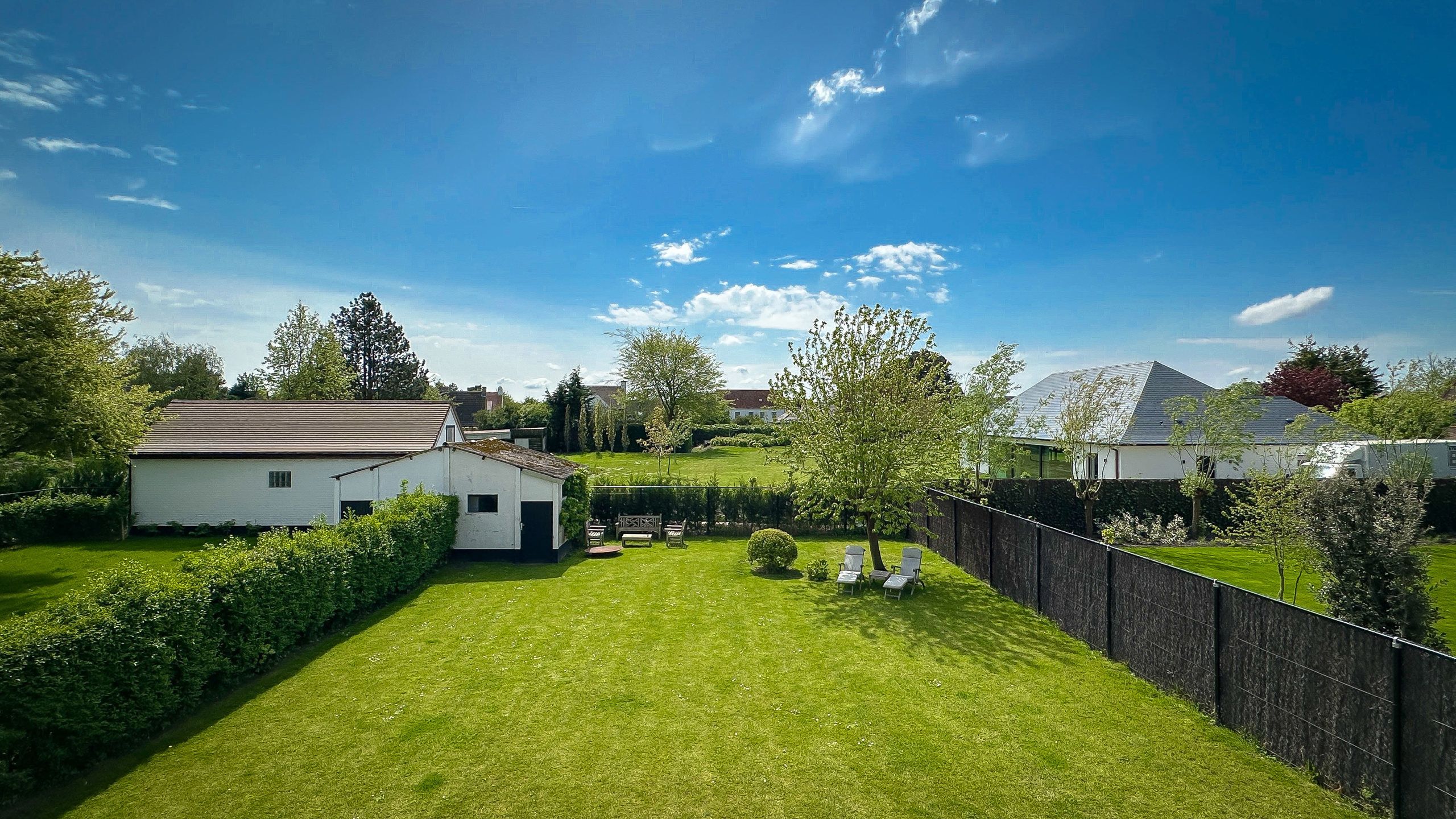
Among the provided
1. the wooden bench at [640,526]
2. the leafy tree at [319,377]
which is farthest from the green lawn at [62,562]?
the leafy tree at [319,377]

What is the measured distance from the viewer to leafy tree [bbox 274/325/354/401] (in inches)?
1756

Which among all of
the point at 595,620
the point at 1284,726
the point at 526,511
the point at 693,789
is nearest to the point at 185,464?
the point at 526,511

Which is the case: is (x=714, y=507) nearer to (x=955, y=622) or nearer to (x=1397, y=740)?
(x=955, y=622)

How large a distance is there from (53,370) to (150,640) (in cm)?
1504

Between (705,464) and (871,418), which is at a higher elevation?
(871,418)

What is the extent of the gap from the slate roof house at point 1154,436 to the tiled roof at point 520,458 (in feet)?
55.3

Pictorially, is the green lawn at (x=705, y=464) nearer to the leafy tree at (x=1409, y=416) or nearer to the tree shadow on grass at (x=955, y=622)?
the tree shadow on grass at (x=955, y=622)

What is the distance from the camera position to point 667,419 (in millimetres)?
57688

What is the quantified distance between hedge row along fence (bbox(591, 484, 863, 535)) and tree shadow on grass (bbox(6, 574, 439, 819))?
11.2 m

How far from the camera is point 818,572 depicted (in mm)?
16594

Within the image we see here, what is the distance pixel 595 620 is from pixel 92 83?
14.4 m

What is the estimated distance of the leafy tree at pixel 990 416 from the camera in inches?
926

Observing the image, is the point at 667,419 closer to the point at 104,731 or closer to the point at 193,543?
the point at 193,543

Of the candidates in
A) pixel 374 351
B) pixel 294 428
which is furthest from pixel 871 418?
pixel 374 351
